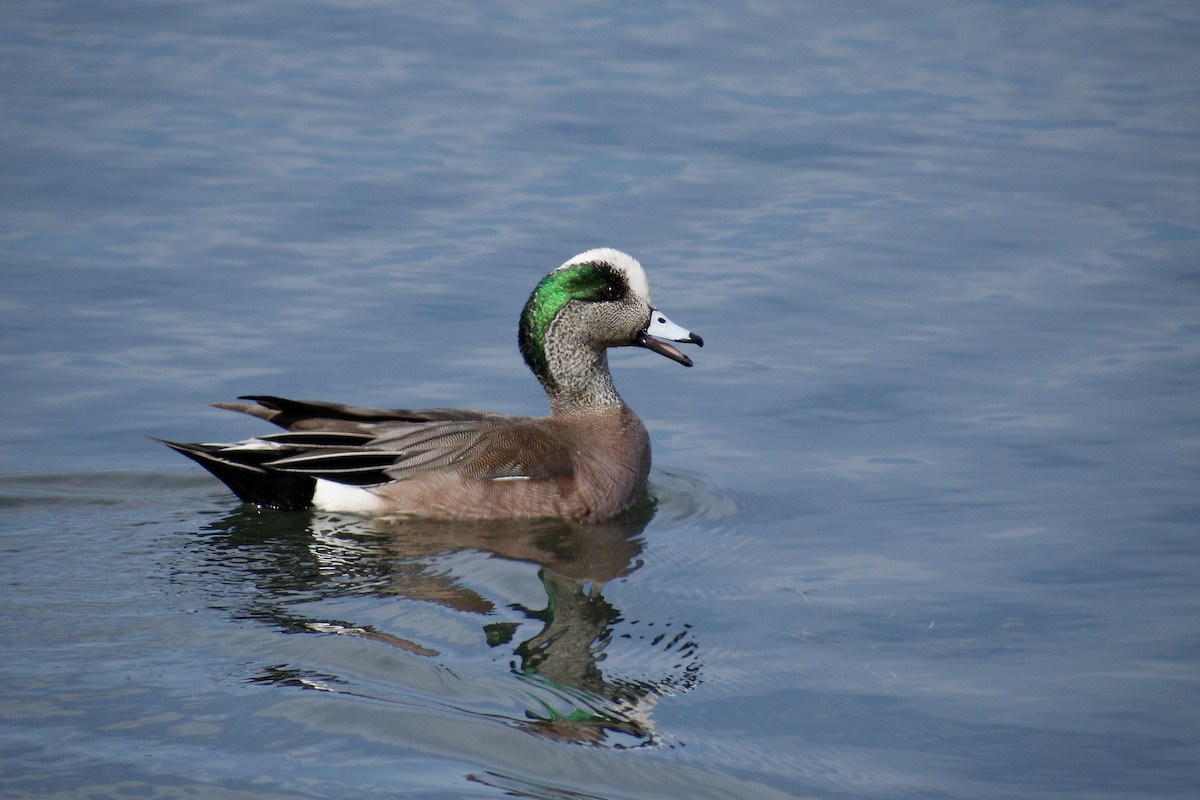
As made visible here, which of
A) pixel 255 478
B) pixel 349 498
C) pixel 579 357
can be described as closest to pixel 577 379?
pixel 579 357

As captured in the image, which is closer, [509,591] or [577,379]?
[509,591]

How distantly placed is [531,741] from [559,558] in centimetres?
191

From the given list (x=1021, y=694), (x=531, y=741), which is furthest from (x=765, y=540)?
(x=531, y=741)

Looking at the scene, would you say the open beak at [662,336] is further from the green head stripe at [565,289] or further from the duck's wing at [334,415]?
the duck's wing at [334,415]

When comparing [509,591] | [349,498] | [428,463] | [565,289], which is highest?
[565,289]

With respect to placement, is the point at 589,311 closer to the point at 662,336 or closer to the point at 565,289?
the point at 565,289

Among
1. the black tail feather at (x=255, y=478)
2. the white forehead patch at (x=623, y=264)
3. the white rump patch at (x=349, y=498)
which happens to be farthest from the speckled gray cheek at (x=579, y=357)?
the black tail feather at (x=255, y=478)

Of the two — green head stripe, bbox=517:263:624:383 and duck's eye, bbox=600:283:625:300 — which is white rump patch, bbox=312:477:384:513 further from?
duck's eye, bbox=600:283:625:300

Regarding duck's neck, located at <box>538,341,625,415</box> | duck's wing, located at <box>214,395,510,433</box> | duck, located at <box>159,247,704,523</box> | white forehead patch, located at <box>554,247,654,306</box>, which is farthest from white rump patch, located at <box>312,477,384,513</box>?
white forehead patch, located at <box>554,247,654,306</box>

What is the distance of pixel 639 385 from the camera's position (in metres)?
9.48

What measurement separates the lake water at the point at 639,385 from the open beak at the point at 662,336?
0.53 metres

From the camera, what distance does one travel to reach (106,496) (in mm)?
7684

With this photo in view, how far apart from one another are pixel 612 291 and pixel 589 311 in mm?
151

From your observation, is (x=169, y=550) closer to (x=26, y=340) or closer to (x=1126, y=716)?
(x=26, y=340)
